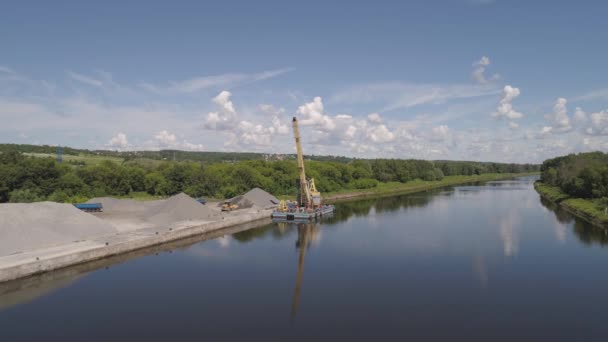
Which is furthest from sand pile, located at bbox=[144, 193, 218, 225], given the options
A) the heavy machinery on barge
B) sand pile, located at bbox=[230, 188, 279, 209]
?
sand pile, located at bbox=[230, 188, 279, 209]

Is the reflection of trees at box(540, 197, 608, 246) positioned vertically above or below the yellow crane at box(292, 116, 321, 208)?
below

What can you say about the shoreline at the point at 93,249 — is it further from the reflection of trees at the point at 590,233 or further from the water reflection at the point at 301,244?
the reflection of trees at the point at 590,233

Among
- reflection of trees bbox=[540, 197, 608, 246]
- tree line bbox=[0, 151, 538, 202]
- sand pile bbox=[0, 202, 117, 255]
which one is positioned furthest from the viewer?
tree line bbox=[0, 151, 538, 202]

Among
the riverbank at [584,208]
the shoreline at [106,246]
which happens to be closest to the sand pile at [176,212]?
the shoreline at [106,246]

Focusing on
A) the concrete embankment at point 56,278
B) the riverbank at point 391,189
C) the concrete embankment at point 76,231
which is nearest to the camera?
the concrete embankment at point 56,278

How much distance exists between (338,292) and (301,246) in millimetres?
11428

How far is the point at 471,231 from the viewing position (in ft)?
114

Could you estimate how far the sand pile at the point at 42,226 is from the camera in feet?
76.0

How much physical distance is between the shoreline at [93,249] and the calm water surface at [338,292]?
3.15ft

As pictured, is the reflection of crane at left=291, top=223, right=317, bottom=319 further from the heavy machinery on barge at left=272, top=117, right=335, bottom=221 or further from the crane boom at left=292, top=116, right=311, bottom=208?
the crane boom at left=292, top=116, right=311, bottom=208

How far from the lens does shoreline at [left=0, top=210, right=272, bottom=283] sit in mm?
20266

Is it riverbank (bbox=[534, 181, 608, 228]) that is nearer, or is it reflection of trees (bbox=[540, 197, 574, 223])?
riverbank (bbox=[534, 181, 608, 228])

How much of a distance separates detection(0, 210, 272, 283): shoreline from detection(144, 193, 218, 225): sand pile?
5.85 feet

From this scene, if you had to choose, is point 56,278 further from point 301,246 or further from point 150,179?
point 150,179
